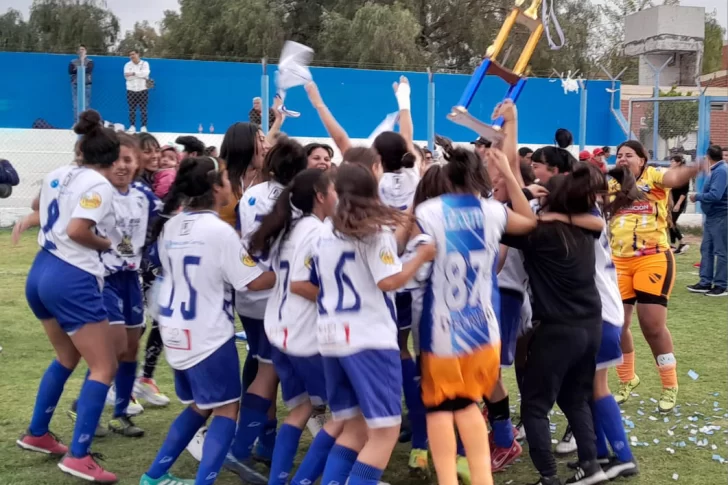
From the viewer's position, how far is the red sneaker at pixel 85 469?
4199 millimetres

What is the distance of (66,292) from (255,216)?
1043 mm

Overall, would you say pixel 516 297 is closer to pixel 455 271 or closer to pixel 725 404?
pixel 455 271

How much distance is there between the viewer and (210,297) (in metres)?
3.81

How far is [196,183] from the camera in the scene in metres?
3.85

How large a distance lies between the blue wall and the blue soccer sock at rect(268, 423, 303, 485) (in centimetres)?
1227

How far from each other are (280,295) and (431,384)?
808 mm

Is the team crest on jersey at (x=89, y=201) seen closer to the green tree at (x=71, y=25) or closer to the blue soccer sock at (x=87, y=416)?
the blue soccer sock at (x=87, y=416)

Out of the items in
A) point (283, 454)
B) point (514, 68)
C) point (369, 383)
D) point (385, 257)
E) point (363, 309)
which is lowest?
point (283, 454)

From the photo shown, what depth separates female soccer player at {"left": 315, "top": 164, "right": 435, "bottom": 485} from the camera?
133 inches

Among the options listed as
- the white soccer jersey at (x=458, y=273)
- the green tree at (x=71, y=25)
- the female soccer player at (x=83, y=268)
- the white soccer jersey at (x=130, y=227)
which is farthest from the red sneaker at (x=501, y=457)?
the green tree at (x=71, y=25)

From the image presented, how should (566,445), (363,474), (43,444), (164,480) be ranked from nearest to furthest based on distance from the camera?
(363,474) < (164,480) < (43,444) < (566,445)

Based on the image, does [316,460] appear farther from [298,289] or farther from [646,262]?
[646,262]

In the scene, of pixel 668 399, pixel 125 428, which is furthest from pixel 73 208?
pixel 668 399

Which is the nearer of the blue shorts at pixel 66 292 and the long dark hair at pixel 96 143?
the blue shorts at pixel 66 292
